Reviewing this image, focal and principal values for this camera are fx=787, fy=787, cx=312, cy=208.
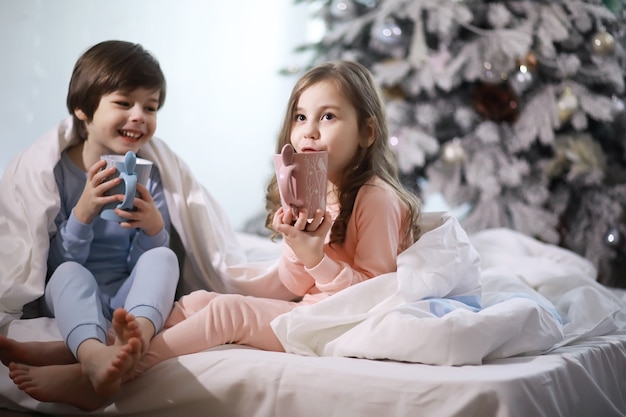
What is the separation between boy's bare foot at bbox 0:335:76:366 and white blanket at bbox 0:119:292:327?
0.56 feet

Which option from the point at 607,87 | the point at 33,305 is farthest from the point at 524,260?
the point at 33,305

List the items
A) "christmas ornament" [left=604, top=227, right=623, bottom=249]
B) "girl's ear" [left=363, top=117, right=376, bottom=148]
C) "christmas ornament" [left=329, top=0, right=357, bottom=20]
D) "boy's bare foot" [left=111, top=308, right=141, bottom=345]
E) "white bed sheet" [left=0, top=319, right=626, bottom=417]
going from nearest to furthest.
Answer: "white bed sheet" [left=0, top=319, right=626, bottom=417]
"boy's bare foot" [left=111, top=308, right=141, bottom=345]
"girl's ear" [left=363, top=117, right=376, bottom=148]
"christmas ornament" [left=604, top=227, right=623, bottom=249]
"christmas ornament" [left=329, top=0, right=357, bottom=20]

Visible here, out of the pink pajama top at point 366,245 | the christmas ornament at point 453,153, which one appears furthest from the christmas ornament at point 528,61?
the pink pajama top at point 366,245

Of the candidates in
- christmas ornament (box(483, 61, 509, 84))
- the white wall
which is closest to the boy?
the white wall

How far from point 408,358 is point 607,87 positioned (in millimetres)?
2123

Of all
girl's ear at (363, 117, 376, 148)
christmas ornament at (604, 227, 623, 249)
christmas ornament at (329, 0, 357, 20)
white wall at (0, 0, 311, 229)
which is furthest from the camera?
christmas ornament at (329, 0, 357, 20)

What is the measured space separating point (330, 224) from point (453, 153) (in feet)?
5.65

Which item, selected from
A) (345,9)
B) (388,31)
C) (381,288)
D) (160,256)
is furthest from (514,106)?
(160,256)

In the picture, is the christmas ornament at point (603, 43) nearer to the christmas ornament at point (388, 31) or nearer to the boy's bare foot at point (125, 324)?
the christmas ornament at point (388, 31)

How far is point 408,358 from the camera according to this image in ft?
4.38

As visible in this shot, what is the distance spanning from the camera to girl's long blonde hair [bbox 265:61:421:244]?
1605mm

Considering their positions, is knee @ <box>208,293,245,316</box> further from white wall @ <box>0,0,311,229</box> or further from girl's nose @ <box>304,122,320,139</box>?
white wall @ <box>0,0,311,229</box>

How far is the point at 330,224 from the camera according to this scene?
147 cm

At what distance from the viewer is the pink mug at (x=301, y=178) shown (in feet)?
4.55
